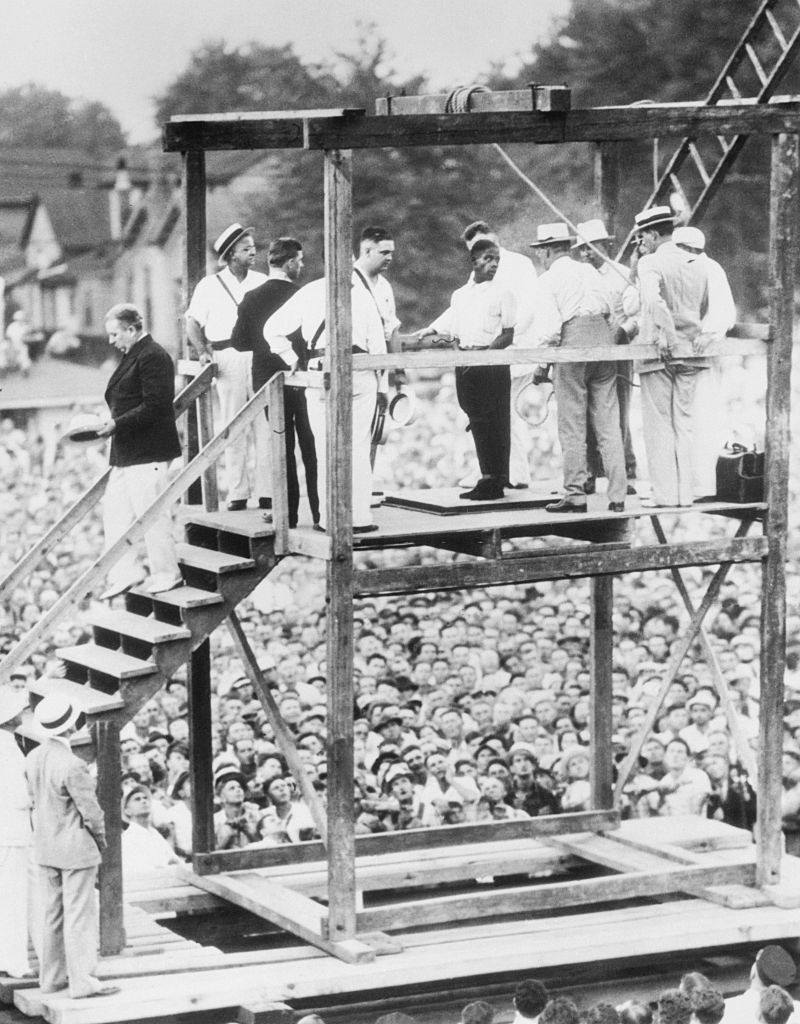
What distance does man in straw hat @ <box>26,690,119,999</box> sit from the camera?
11.5 m

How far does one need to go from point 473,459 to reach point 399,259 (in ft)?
121

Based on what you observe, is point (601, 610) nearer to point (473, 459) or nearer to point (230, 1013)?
point (473, 459)

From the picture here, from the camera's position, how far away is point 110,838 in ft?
39.5

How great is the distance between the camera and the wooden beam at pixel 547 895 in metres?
12.5

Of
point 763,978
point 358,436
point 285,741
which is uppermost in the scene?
point 358,436

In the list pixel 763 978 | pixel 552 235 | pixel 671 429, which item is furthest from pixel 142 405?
pixel 763 978

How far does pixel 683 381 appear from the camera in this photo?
13375 millimetres

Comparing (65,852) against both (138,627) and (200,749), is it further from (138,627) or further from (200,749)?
(200,749)

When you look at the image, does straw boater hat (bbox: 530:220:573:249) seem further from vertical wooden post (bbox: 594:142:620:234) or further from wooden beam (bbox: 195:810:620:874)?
wooden beam (bbox: 195:810:620:874)

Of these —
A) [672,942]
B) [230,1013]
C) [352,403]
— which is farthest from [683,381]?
[230,1013]

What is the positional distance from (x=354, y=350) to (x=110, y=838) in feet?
11.4

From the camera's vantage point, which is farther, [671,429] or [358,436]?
[671,429]

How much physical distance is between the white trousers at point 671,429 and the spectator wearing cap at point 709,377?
0.07 m

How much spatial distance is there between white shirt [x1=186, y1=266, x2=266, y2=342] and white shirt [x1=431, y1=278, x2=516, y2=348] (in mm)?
1413
